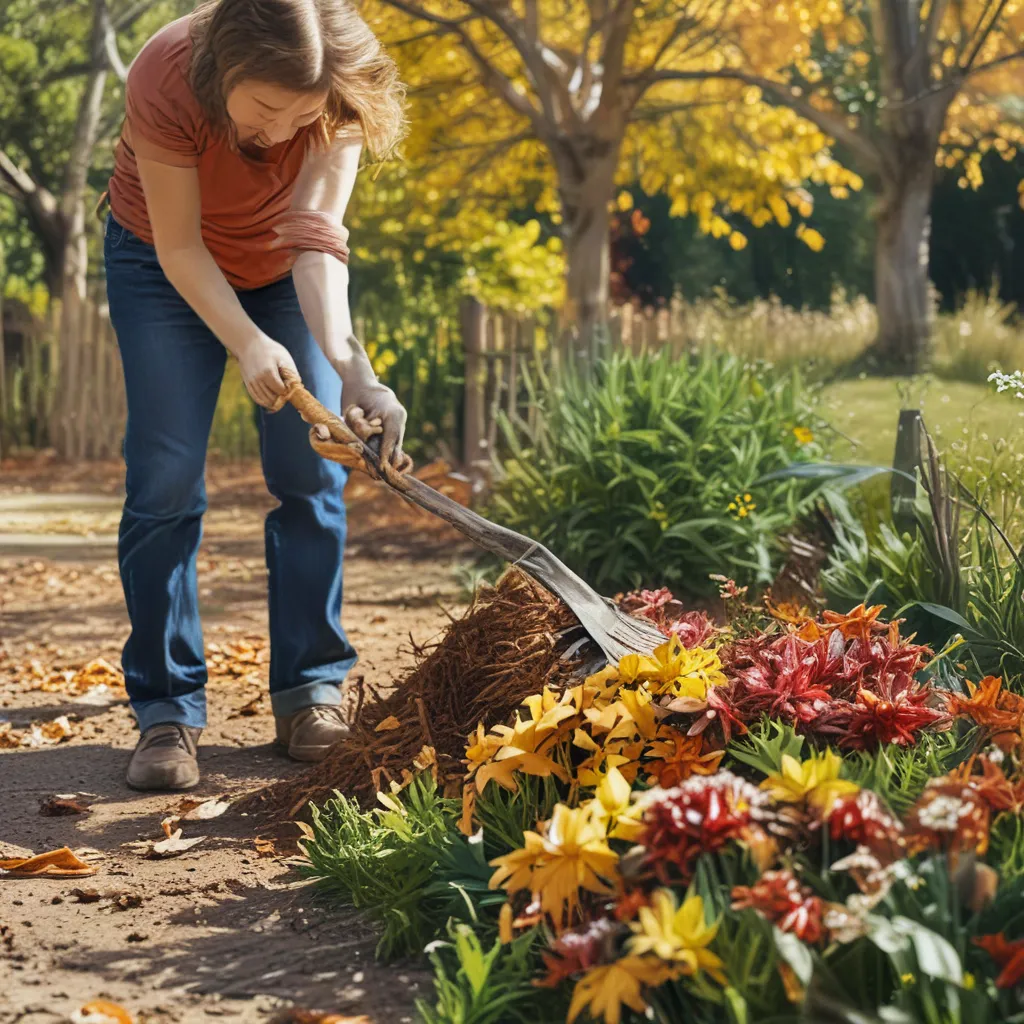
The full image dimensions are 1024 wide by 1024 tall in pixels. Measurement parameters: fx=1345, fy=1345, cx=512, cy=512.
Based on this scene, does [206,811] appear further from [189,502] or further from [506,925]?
[506,925]

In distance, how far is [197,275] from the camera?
9.24 ft

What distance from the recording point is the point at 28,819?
2.84 m

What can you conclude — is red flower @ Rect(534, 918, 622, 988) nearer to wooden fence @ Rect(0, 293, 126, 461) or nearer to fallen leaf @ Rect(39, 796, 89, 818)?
fallen leaf @ Rect(39, 796, 89, 818)

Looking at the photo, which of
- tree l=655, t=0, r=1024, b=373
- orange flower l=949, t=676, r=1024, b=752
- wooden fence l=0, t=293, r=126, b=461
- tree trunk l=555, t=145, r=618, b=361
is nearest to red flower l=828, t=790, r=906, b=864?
orange flower l=949, t=676, r=1024, b=752

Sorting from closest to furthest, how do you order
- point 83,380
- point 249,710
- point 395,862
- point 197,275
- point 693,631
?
1. point 395,862
2. point 693,631
3. point 197,275
4. point 249,710
5. point 83,380

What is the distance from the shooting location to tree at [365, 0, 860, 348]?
860cm

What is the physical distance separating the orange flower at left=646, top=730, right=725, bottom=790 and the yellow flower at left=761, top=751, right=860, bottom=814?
7.4 inches

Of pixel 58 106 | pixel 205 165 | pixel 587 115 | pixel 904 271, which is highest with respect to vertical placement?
pixel 58 106

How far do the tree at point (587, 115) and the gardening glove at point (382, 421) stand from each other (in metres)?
4.85

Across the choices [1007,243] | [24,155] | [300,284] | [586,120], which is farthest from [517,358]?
[24,155]

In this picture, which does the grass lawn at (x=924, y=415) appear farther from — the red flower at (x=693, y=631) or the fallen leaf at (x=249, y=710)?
the fallen leaf at (x=249, y=710)

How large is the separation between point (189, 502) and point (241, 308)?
51 cm

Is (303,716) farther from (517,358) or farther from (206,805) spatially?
(517,358)

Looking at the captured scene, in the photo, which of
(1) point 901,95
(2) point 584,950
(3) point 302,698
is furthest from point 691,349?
(2) point 584,950
